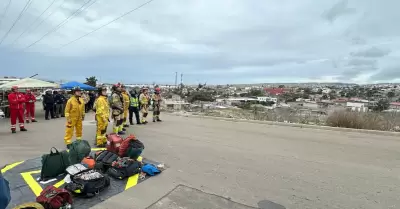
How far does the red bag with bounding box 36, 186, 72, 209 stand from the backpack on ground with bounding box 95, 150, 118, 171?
4.35ft

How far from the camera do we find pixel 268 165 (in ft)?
18.6

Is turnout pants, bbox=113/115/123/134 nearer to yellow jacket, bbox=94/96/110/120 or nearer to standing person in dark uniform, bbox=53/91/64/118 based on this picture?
yellow jacket, bbox=94/96/110/120

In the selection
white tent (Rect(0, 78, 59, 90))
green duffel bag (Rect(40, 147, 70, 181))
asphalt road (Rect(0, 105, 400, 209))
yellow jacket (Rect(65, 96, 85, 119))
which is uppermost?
white tent (Rect(0, 78, 59, 90))

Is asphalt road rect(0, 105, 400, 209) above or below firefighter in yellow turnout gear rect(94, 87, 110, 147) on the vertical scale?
below

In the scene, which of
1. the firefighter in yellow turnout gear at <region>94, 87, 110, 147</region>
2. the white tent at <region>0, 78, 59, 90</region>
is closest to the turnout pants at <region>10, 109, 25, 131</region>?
the firefighter in yellow turnout gear at <region>94, 87, 110, 147</region>

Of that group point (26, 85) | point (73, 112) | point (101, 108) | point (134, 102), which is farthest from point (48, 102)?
point (101, 108)

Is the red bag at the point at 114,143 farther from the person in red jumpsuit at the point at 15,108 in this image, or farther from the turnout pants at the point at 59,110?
the turnout pants at the point at 59,110

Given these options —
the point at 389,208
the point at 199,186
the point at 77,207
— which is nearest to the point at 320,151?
the point at 389,208

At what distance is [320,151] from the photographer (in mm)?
6996

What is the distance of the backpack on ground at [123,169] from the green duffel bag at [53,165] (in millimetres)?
848

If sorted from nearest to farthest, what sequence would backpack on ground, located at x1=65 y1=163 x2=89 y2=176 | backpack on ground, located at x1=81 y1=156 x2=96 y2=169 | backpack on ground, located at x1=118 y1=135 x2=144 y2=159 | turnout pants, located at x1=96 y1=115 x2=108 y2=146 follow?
backpack on ground, located at x1=65 y1=163 x2=89 y2=176 → backpack on ground, located at x1=81 y1=156 x2=96 y2=169 → backpack on ground, located at x1=118 y1=135 x2=144 y2=159 → turnout pants, located at x1=96 y1=115 x2=108 y2=146

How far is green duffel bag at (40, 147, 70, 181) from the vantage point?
15.0 feet

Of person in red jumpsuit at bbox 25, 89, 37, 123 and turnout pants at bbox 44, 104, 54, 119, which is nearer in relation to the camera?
person in red jumpsuit at bbox 25, 89, 37, 123

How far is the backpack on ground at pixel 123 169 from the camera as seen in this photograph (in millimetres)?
4664
